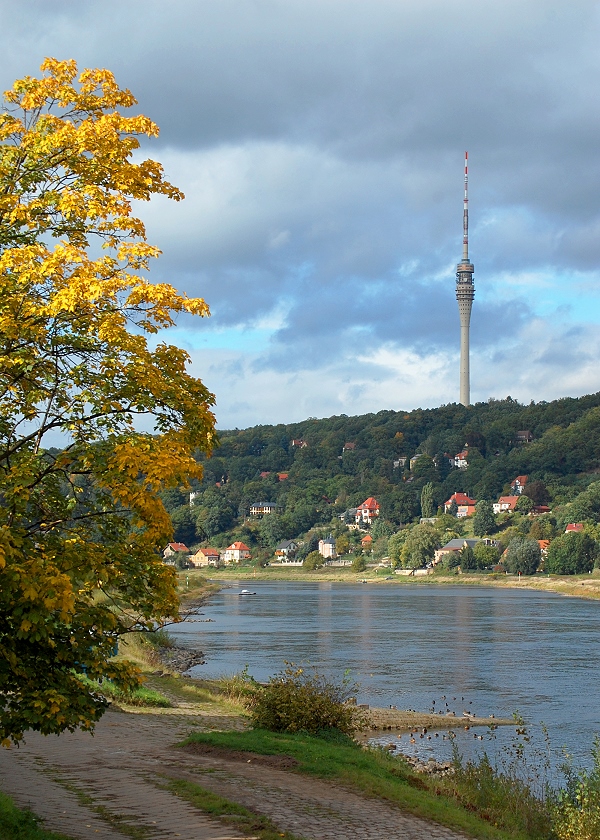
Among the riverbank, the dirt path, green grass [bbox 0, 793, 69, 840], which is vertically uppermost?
green grass [bbox 0, 793, 69, 840]

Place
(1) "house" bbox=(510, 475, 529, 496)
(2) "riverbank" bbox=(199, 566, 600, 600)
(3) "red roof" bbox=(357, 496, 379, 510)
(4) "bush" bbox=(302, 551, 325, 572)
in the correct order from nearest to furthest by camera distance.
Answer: (2) "riverbank" bbox=(199, 566, 600, 600), (4) "bush" bbox=(302, 551, 325, 572), (1) "house" bbox=(510, 475, 529, 496), (3) "red roof" bbox=(357, 496, 379, 510)

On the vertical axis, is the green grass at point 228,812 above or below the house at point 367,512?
below

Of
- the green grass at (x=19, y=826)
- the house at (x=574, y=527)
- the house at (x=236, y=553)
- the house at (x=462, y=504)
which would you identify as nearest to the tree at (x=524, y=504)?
the house at (x=462, y=504)

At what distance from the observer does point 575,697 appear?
33.6 metres

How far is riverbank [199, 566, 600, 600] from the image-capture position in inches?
4242

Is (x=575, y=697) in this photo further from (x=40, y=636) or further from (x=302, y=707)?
(x=40, y=636)

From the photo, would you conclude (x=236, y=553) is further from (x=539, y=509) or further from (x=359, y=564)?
(x=539, y=509)

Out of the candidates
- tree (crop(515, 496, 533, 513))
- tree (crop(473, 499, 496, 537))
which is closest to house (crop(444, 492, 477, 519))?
tree (crop(515, 496, 533, 513))

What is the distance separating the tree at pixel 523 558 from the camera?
124375 millimetres

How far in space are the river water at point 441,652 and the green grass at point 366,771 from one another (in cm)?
727

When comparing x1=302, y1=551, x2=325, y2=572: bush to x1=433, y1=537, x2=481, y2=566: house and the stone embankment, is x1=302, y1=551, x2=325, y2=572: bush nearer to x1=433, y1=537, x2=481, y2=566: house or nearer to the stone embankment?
x1=433, y1=537, x2=481, y2=566: house

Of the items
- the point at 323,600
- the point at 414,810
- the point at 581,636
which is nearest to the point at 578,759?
the point at 414,810

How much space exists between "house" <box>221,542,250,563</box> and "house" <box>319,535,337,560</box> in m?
14.0

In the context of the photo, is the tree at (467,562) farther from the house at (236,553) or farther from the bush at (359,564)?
the house at (236,553)
